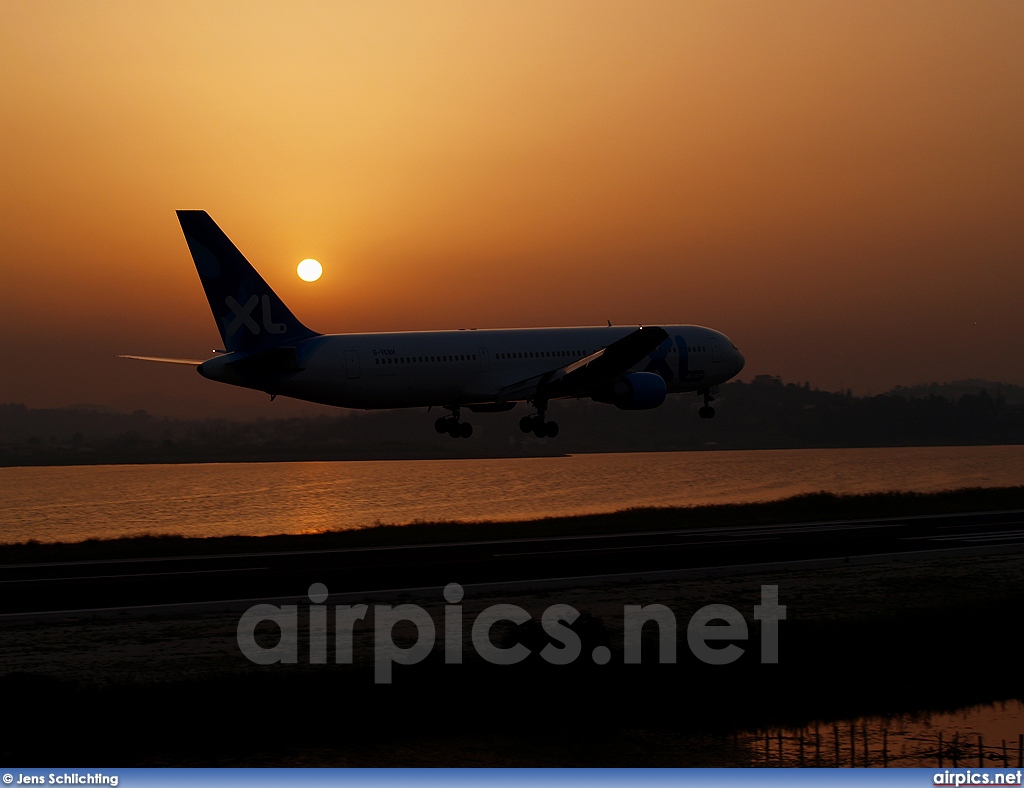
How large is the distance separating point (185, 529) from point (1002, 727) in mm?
84801

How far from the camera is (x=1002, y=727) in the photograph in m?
22.4

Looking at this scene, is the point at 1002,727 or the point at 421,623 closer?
the point at 1002,727

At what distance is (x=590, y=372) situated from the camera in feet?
195

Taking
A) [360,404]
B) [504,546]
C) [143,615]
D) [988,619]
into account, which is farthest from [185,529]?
[988,619]

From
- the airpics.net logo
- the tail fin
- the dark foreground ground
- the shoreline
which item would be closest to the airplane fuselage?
the tail fin

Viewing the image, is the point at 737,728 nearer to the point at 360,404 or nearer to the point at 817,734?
the point at 817,734

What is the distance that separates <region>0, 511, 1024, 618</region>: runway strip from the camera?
109 ft

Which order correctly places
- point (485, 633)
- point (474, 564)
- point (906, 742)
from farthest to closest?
point (474, 564)
point (485, 633)
point (906, 742)

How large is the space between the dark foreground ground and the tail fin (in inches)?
1037

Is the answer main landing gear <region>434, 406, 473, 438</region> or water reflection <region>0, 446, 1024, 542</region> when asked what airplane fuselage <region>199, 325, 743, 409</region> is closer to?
main landing gear <region>434, 406, 473, 438</region>

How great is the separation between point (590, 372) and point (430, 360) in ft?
25.5

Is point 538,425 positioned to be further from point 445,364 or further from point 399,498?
point 399,498

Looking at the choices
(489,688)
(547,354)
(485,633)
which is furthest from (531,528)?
(489,688)

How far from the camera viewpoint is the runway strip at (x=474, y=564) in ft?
109
